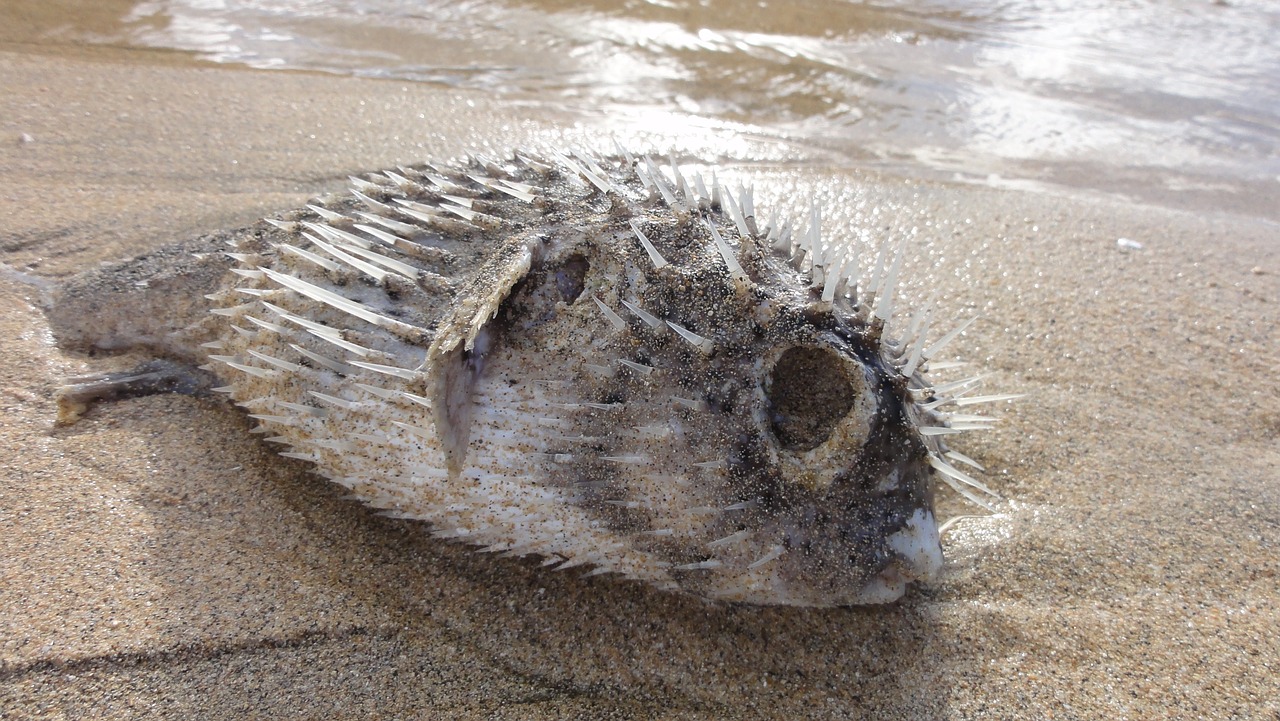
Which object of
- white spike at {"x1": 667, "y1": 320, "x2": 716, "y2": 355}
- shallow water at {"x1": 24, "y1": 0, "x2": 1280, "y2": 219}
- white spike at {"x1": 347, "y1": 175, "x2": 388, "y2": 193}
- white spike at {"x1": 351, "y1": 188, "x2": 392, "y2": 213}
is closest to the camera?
white spike at {"x1": 667, "y1": 320, "x2": 716, "y2": 355}

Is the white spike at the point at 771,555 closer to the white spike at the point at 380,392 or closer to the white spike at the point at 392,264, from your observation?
the white spike at the point at 380,392

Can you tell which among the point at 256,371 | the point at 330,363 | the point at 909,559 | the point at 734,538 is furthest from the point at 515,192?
the point at 909,559

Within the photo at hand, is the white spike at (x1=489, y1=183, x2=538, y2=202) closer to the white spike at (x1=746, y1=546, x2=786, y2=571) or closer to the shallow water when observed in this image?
the white spike at (x1=746, y1=546, x2=786, y2=571)

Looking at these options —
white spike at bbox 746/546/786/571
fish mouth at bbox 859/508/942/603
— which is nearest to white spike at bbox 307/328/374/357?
white spike at bbox 746/546/786/571

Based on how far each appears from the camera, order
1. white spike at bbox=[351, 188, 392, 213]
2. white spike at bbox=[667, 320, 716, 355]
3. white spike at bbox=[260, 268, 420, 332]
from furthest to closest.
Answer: white spike at bbox=[351, 188, 392, 213] < white spike at bbox=[260, 268, 420, 332] < white spike at bbox=[667, 320, 716, 355]

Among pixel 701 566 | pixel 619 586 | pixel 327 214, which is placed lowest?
pixel 619 586

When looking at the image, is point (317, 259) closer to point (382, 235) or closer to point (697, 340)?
point (382, 235)

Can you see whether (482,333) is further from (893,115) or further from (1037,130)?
(1037,130)
